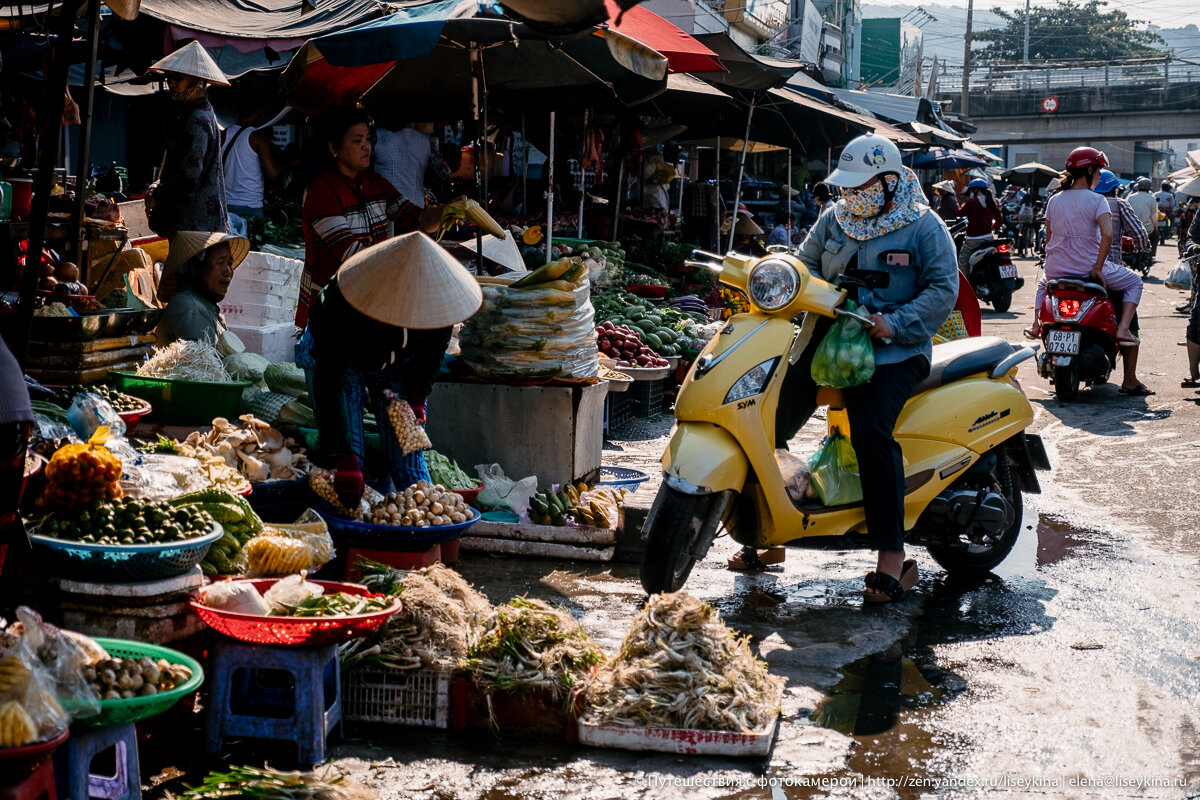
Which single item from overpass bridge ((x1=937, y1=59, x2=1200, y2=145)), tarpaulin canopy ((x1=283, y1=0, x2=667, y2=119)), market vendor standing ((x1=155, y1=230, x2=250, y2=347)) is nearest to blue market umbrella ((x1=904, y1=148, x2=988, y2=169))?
tarpaulin canopy ((x1=283, y1=0, x2=667, y2=119))

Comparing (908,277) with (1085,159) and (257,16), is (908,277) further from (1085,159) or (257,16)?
(257,16)

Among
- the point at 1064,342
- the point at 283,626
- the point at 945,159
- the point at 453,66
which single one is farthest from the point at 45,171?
the point at 945,159

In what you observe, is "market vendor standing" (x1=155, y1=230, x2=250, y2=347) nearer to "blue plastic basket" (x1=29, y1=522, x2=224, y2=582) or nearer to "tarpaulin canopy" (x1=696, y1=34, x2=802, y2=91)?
"blue plastic basket" (x1=29, y1=522, x2=224, y2=582)

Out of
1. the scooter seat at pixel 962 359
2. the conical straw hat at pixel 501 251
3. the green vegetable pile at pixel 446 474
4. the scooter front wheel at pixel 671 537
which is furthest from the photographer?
the conical straw hat at pixel 501 251

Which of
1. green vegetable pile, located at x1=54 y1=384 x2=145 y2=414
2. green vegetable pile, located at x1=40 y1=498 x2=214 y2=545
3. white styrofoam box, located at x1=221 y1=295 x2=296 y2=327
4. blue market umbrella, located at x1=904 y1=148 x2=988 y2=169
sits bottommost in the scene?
green vegetable pile, located at x1=40 y1=498 x2=214 y2=545

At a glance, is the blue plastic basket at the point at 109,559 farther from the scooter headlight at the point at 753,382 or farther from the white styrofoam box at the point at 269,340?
the white styrofoam box at the point at 269,340

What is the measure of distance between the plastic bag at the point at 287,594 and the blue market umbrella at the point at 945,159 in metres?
28.1

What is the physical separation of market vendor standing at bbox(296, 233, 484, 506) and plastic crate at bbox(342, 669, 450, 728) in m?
1.15

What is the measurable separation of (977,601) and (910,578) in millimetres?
369

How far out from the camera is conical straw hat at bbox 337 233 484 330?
489 cm

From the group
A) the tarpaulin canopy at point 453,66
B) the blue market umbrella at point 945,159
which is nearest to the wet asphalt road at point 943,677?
the tarpaulin canopy at point 453,66

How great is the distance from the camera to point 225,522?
4.35 m

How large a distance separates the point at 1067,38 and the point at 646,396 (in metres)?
88.0

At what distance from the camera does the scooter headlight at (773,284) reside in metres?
5.11
